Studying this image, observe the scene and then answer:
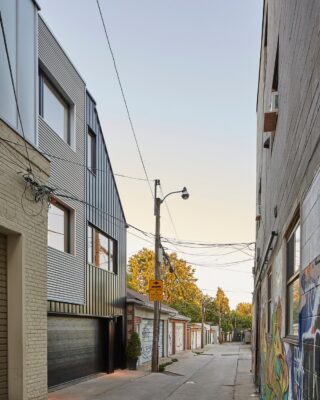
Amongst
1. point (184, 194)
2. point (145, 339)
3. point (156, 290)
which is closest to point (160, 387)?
point (156, 290)

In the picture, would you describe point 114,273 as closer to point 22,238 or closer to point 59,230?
point 59,230

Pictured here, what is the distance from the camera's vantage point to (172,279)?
6309cm

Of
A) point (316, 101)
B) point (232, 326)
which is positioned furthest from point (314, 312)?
point (232, 326)

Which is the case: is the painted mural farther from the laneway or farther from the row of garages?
the row of garages

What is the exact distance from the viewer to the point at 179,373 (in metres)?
23.2

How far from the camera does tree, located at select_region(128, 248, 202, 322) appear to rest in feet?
207

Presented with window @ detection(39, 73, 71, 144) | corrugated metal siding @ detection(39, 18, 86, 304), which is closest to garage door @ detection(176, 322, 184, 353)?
corrugated metal siding @ detection(39, 18, 86, 304)

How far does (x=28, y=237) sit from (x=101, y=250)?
430 inches

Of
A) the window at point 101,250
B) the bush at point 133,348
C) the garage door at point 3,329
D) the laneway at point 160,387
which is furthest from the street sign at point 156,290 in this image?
the garage door at point 3,329

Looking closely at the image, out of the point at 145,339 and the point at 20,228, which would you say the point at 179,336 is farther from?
the point at 20,228

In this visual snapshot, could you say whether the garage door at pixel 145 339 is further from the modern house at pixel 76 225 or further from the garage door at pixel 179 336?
the garage door at pixel 179 336

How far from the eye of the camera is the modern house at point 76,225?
1478 centimetres

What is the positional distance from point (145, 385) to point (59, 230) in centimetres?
618

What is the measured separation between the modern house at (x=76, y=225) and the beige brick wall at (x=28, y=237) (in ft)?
13.0
